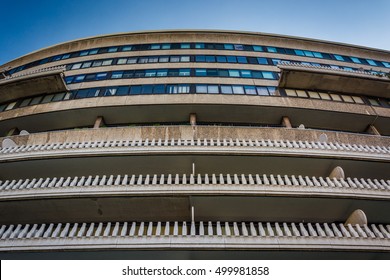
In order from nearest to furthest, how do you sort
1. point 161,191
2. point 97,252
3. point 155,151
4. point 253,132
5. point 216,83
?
point 97,252 < point 161,191 < point 155,151 < point 253,132 < point 216,83

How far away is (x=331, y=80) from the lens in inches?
766

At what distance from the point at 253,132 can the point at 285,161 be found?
278cm

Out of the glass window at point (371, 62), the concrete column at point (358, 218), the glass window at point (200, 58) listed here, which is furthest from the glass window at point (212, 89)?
the glass window at point (371, 62)

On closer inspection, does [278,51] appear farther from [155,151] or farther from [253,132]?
[155,151]

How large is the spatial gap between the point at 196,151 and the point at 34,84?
15.3 m

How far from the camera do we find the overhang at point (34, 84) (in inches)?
748

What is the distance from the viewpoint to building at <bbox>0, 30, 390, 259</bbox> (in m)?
8.88

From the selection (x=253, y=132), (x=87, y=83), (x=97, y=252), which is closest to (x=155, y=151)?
(x=97, y=252)

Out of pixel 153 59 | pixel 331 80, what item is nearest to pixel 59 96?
pixel 153 59

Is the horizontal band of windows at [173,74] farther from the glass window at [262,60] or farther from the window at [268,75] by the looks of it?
the glass window at [262,60]

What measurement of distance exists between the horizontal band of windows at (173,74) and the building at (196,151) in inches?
6.4

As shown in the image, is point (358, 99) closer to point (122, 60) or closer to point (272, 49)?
point (272, 49)

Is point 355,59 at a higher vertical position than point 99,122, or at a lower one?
higher

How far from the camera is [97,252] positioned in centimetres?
856
